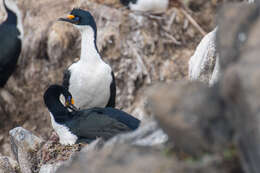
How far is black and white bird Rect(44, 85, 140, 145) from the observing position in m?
5.52

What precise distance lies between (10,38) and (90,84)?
282 cm

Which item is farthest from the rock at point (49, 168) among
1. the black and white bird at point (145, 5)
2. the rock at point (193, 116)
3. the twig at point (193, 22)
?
the twig at point (193, 22)

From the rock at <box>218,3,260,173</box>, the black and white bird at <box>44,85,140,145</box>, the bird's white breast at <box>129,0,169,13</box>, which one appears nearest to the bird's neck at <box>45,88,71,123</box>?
the black and white bird at <box>44,85,140,145</box>

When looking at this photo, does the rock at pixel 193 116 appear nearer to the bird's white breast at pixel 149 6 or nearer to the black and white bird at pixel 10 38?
the bird's white breast at pixel 149 6

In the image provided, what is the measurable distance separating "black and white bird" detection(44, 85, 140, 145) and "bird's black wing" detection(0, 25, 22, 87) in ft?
11.5

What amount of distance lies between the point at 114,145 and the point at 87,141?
2.77 m

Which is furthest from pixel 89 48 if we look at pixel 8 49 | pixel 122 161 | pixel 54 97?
pixel 122 161

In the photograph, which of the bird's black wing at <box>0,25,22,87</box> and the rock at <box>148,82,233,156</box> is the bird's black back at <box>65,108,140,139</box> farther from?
the bird's black wing at <box>0,25,22,87</box>

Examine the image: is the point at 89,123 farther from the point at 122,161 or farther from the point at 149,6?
the point at 149,6

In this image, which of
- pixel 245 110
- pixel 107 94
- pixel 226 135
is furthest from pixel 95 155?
pixel 107 94

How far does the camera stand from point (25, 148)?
5.91 metres

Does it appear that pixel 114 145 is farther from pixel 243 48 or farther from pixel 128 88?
pixel 128 88

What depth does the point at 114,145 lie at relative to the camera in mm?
2965

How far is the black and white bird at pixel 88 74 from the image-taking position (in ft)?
23.0
